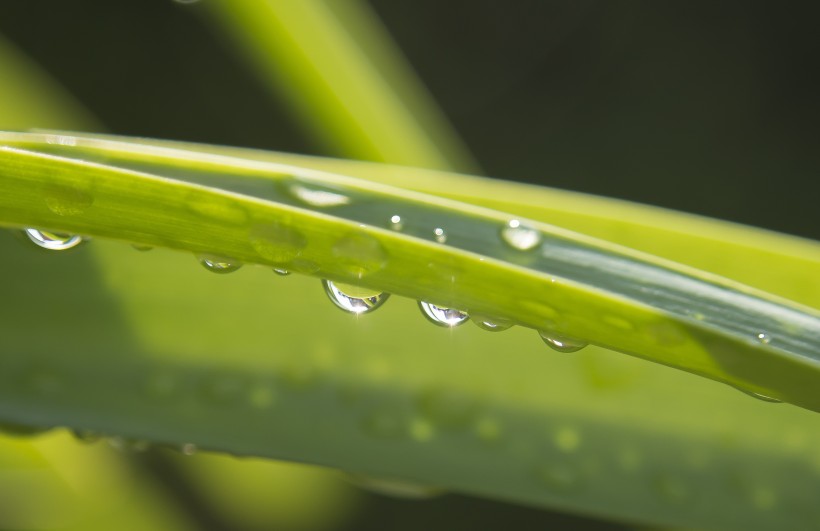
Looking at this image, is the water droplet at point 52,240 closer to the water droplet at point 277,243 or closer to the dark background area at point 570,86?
the water droplet at point 277,243

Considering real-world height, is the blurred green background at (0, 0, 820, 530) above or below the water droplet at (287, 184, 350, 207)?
above

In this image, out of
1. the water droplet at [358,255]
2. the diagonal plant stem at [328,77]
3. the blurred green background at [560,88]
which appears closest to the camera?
the water droplet at [358,255]

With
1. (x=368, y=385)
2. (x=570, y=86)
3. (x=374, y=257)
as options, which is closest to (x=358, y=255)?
(x=374, y=257)

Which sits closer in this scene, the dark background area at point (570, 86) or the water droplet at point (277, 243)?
the water droplet at point (277, 243)

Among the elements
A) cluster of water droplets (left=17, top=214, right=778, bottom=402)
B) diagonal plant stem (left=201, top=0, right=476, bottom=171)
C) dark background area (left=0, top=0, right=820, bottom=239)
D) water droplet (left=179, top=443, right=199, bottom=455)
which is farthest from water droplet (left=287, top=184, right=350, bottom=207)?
dark background area (left=0, top=0, right=820, bottom=239)

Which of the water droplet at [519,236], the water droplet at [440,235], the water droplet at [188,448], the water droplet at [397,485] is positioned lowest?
the water droplet at [188,448]

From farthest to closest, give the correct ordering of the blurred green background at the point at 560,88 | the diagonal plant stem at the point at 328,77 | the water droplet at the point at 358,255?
the blurred green background at the point at 560,88 → the diagonal plant stem at the point at 328,77 → the water droplet at the point at 358,255

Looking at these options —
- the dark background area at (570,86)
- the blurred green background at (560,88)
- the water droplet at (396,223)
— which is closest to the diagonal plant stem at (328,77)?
the water droplet at (396,223)

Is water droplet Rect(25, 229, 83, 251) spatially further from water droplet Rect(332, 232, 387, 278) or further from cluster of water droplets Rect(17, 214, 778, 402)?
water droplet Rect(332, 232, 387, 278)
